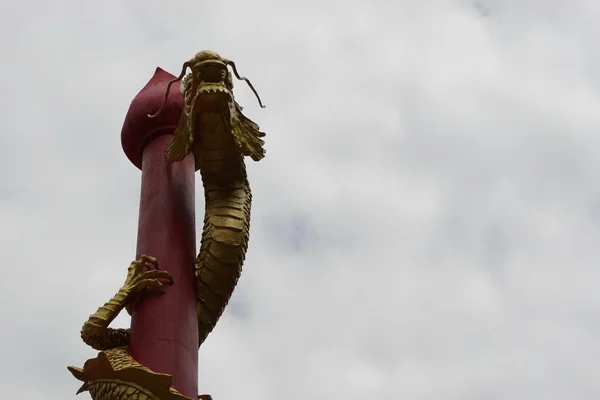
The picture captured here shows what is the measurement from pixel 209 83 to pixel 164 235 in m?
1.37

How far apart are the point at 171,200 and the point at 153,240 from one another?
1.59 ft

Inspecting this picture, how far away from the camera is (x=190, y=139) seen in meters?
8.31

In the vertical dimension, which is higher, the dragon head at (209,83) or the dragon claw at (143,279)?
the dragon head at (209,83)

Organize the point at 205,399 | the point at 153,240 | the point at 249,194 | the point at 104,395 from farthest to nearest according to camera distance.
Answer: the point at 249,194 → the point at 153,240 → the point at 205,399 → the point at 104,395

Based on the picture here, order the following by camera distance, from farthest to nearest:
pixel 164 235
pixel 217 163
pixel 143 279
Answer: pixel 217 163 → pixel 164 235 → pixel 143 279

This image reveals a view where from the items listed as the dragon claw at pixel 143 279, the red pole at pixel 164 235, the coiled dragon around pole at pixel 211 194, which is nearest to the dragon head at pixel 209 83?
the coiled dragon around pole at pixel 211 194

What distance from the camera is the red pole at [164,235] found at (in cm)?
740

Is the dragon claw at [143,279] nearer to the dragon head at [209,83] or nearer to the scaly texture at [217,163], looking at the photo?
the scaly texture at [217,163]

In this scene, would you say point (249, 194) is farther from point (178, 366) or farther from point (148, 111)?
point (178, 366)

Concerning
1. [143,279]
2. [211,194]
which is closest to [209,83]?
[211,194]

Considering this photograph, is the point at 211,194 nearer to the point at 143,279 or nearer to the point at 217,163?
the point at 217,163

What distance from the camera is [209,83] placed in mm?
8328

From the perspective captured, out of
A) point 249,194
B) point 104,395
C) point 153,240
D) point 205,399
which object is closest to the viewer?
point 104,395

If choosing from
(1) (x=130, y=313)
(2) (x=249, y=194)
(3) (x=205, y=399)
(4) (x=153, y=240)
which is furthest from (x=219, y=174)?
(3) (x=205, y=399)
